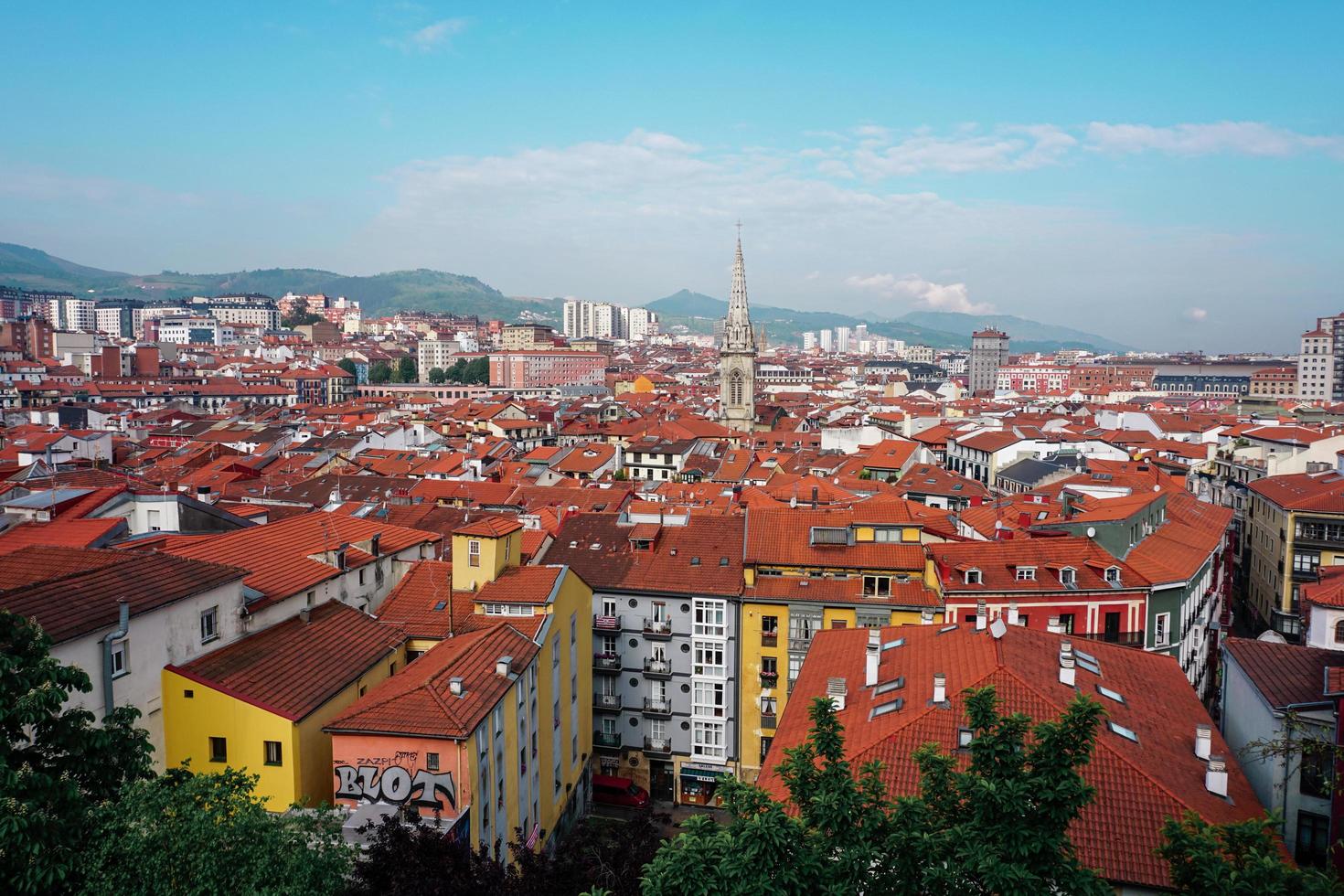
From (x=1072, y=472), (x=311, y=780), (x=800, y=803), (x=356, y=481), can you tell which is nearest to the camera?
(x=800, y=803)

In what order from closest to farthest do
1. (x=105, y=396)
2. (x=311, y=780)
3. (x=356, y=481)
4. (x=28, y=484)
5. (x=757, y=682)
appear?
(x=311, y=780), (x=757, y=682), (x=28, y=484), (x=356, y=481), (x=105, y=396)

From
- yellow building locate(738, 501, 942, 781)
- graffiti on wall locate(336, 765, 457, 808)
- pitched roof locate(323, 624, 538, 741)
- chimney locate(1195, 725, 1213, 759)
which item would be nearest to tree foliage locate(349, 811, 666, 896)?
graffiti on wall locate(336, 765, 457, 808)

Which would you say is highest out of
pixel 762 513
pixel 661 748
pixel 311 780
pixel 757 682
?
pixel 762 513

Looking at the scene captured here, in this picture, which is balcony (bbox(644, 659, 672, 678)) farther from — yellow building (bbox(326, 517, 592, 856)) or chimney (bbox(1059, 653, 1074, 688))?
chimney (bbox(1059, 653, 1074, 688))

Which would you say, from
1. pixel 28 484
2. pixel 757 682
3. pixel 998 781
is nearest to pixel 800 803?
pixel 998 781

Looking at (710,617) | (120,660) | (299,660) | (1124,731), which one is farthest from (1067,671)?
(120,660)

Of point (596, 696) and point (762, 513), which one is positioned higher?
point (762, 513)

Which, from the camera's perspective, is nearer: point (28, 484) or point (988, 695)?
point (988, 695)

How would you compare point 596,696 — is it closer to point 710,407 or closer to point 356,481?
point 356,481
